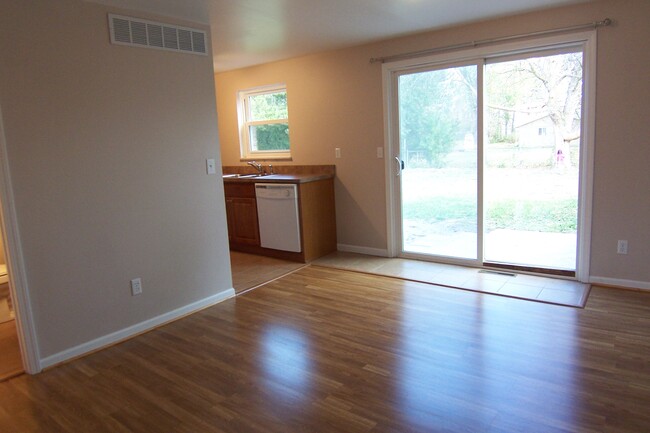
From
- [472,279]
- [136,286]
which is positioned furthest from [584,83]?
[136,286]

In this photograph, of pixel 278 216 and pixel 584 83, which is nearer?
pixel 584 83

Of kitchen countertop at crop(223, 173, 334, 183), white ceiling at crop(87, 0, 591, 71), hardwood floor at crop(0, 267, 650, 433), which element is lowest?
hardwood floor at crop(0, 267, 650, 433)

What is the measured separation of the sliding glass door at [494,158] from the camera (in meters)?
3.88

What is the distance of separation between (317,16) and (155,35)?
1262 mm

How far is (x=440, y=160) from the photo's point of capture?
451 centimetres

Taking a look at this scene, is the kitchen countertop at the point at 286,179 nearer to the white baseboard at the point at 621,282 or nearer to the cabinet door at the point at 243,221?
the cabinet door at the point at 243,221

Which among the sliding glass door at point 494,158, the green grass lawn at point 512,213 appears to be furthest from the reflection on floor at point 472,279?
the green grass lawn at point 512,213

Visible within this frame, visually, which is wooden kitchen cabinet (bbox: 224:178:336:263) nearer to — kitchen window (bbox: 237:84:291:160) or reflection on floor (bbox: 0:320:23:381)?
kitchen window (bbox: 237:84:291:160)

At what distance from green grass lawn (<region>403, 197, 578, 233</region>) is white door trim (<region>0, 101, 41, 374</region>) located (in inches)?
139

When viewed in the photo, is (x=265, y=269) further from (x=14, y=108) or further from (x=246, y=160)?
(x=14, y=108)

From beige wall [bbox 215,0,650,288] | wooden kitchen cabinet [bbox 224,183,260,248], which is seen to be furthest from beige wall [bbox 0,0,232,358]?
beige wall [bbox 215,0,650,288]

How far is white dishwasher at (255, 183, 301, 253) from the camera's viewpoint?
4820 millimetres

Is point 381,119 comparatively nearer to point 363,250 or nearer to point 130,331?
point 363,250

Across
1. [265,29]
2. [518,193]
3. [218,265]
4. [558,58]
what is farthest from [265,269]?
[558,58]
